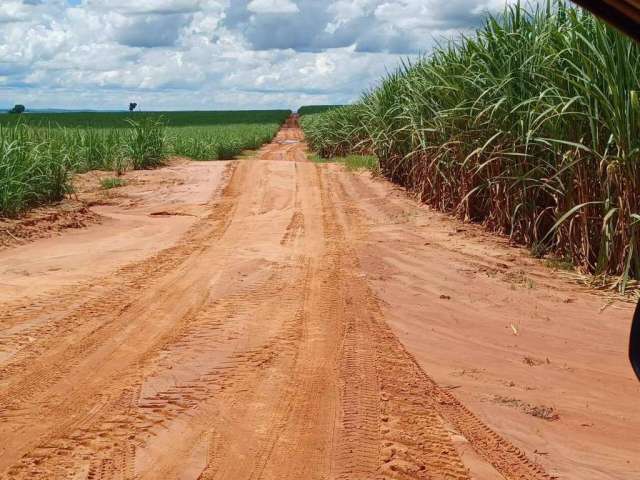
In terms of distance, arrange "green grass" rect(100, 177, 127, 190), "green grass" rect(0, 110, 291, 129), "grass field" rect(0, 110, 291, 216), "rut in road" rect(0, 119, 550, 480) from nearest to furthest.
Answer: "rut in road" rect(0, 119, 550, 480)
"grass field" rect(0, 110, 291, 216)
"green grass" rect(100, 177, 127, 190)
"green grass" rect(0, 110, 291, 129)

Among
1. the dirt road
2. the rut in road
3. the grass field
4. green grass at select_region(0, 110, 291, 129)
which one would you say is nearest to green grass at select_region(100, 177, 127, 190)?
the grass field

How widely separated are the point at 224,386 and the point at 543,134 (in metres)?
4.49

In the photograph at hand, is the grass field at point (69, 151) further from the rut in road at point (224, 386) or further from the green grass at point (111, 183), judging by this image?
the rut in road at point (224, 386)

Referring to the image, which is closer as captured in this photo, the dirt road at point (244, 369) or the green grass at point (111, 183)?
the dirt road at point (244, 369)

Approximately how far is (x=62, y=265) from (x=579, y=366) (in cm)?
460

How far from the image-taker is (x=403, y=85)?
39.6 feet

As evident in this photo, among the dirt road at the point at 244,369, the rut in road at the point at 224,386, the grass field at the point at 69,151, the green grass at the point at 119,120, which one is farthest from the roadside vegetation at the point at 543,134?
the green grass at the point at 119,120

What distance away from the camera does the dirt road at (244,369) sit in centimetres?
Result: 300

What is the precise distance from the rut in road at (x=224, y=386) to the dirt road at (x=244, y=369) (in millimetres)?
11

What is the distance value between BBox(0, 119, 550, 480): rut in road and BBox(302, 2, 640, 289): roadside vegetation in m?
2.03

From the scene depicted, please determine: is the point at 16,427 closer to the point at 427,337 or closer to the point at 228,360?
the point at 228,360

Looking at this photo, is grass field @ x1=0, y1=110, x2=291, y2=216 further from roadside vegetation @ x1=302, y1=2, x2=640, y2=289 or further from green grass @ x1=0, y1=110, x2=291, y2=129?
roadside vegetation @ x1=302, y1=2, x2=640, y2=289

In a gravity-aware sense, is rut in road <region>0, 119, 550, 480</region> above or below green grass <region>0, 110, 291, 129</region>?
below

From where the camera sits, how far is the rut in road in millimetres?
2973
